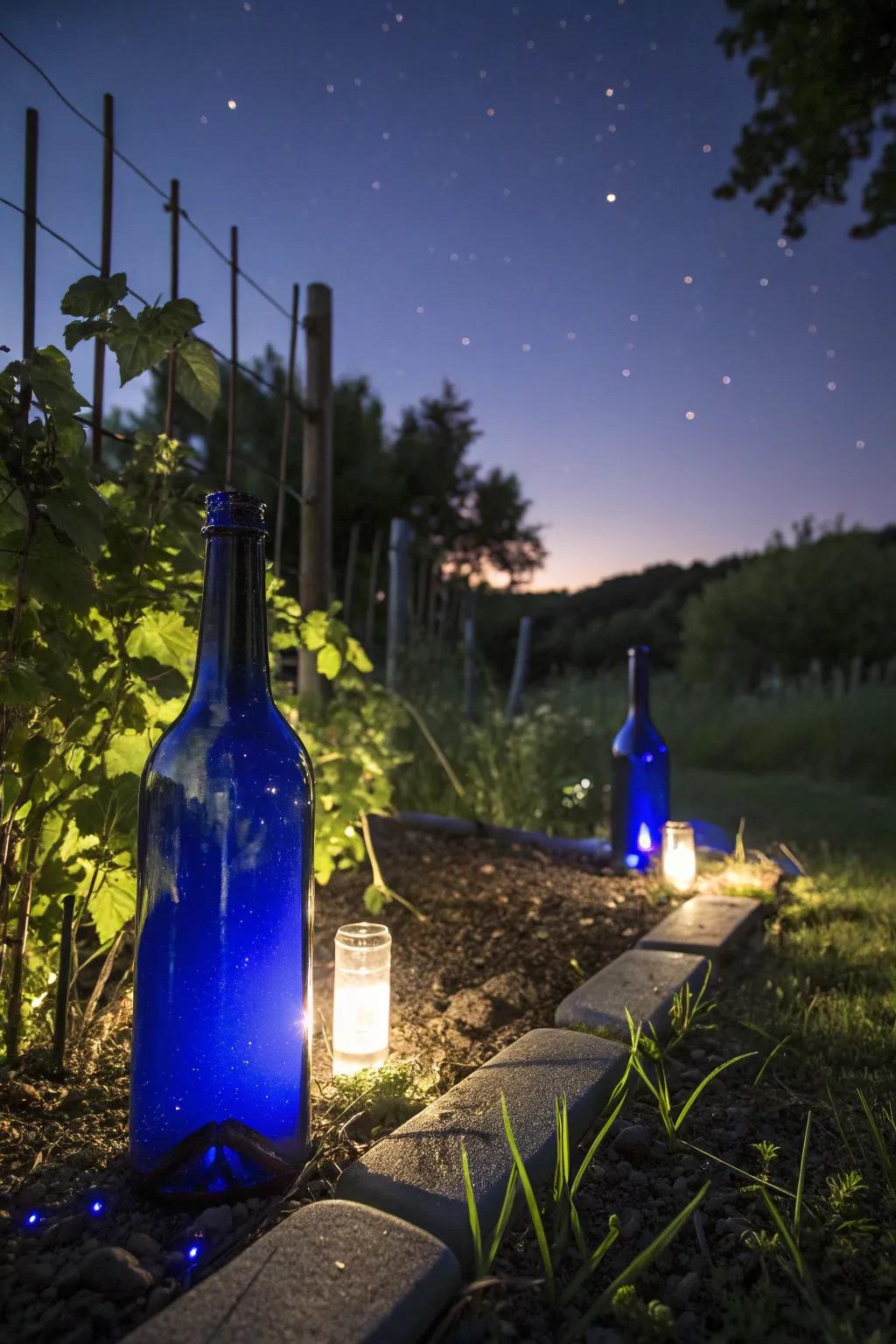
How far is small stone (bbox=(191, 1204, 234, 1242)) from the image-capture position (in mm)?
1099

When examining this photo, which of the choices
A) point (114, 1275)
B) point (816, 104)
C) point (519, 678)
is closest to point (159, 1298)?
point (114, 1275)

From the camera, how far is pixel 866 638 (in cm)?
2492

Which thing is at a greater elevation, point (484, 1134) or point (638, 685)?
point (638, 685)

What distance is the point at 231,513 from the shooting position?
1164 mm

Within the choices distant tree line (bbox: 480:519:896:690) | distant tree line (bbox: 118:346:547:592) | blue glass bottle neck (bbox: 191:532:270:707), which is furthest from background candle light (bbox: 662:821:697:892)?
distant tree line (bbox: 480:519:896:690)

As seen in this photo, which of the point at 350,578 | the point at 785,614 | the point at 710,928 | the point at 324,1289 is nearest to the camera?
the point at 324,1289

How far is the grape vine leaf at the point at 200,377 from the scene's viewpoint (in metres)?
1.45

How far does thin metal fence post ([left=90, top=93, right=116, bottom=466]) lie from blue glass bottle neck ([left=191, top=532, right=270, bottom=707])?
1131 mm

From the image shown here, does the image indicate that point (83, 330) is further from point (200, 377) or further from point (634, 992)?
point (634, 992)

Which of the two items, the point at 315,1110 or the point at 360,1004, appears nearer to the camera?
the point at 315,1110

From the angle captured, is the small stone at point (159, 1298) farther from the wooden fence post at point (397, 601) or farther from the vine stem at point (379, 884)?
the wooden fence post at point (397, 601)

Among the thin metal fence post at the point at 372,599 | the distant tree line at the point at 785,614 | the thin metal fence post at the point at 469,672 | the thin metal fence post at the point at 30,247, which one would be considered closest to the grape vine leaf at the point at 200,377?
the thin metal fence post at the point at 30,247

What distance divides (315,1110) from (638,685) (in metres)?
2.49

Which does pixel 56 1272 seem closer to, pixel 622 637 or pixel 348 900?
pixel 348 900
